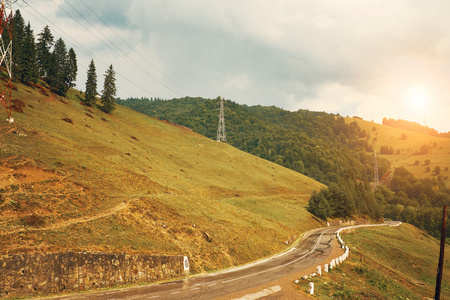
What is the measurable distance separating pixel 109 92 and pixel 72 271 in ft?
285

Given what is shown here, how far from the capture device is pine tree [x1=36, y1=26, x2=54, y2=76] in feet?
303

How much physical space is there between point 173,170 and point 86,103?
4709cm

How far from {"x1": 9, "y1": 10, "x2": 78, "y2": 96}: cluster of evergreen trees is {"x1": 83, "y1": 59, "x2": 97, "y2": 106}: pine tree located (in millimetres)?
6452

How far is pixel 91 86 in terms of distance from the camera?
89.6 metres

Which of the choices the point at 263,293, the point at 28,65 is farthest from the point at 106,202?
the point at 28,65

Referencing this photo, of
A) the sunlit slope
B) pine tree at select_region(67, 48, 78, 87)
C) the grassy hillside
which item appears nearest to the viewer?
the grassy hillside

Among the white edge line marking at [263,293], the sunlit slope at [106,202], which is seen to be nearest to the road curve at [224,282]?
the white edge line marking at [263,293]

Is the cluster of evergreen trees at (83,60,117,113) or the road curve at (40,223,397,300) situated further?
the cluster of evergreen trees at (83,60,117,113)

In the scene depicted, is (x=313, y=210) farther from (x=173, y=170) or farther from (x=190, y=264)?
(x=190, y=264)

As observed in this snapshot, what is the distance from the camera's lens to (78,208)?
27.7 m

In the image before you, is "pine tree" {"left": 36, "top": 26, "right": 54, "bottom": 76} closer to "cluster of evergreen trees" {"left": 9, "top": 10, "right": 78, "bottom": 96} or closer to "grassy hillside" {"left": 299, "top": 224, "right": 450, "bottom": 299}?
"cluster of evergreen trees" {"left": 9, "top": 10, "right": 78, "bottom": 96}

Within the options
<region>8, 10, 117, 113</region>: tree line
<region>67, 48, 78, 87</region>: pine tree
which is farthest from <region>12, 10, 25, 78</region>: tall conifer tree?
<region>67, 48, 78, 87</region>: pine tree

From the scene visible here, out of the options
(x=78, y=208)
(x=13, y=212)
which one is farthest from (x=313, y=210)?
(x=13, y=212)

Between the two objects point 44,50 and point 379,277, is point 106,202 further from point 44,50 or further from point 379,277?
point 44,50
